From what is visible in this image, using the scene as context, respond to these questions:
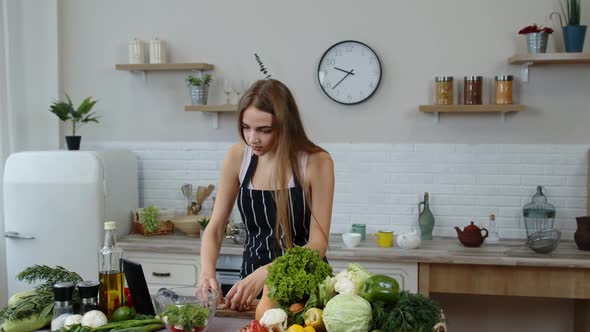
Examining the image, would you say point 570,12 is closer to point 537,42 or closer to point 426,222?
point 537,42

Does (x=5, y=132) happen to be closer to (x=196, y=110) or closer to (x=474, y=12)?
(x=196, y=110)

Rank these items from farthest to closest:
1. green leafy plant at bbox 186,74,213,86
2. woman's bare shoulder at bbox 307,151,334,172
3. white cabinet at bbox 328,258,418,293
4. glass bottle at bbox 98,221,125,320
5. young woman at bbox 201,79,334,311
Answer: green leafy plant at bbox 186,74,213,86 → white cabinet at bbox 328,258,418,293 → woman's bare shoulder at bbox 307,151,334,172 → young woman at bbox 201,79,334,311 → glass bottle at bbox 98,221,125,320

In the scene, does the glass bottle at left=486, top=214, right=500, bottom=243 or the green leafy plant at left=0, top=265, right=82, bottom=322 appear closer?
the green leafy plant at left=0, top=265, right=82, bottom=322

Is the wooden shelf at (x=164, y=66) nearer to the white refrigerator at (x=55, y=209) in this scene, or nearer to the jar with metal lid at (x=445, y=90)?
the white refrigerator at (x=55, y=209)

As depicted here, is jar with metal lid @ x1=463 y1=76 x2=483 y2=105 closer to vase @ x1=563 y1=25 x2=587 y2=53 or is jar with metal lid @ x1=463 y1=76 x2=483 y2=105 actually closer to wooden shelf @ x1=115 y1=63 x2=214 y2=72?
vase @ x1=563 y1=25 x2=587 y2=53

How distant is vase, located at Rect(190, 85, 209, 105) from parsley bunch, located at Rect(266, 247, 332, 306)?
9.27 feet

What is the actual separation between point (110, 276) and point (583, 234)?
2946mm

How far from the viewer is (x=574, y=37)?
4094 mm

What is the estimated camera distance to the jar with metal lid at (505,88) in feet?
13.7

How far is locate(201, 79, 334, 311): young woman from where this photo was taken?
2391 millimetres

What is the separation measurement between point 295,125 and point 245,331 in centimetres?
92

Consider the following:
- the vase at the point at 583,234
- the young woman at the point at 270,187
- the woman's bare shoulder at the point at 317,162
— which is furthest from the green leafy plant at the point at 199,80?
the vase at the point at 583,234

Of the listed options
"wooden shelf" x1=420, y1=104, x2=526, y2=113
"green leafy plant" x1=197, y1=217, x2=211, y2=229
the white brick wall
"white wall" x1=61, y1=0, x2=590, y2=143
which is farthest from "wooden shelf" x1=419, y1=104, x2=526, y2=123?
"green leafy plant" x1=197, y1=217, x2=211, y2=229

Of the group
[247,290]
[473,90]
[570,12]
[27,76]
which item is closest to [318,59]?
[473,90]
